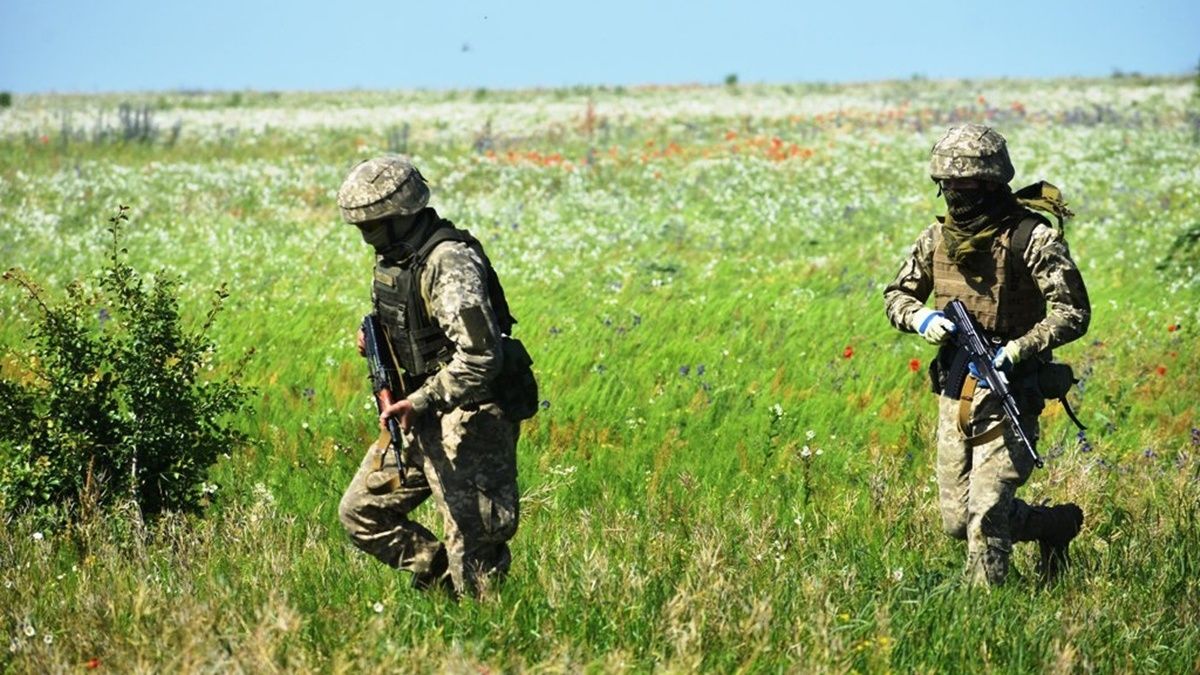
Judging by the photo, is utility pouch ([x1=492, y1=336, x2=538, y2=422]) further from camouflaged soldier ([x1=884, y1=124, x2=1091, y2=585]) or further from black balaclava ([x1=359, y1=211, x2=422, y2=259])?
camouflaged soldier ([x1=884, y1=124, x2=1091, y2=585])

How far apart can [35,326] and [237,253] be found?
30.7ft

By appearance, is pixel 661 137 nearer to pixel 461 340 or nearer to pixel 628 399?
pixel 628 399

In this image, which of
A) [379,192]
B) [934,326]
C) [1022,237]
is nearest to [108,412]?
[379,192]

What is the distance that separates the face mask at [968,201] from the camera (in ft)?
20.7

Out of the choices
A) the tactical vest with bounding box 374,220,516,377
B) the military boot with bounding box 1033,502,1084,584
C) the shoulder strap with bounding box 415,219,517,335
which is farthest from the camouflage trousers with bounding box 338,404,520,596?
the military boot with bounding box 1033,502,1084,584

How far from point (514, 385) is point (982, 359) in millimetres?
1988

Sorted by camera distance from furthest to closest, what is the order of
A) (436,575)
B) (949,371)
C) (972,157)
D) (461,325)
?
(949,371), (972,157), (436,575), (461,325)

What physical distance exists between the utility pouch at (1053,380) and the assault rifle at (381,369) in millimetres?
2728

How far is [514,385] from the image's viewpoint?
5809mm

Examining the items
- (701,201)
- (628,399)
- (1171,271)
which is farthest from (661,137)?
(628,399)

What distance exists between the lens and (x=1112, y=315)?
41.6 ft

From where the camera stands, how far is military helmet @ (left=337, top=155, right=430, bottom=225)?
18.6 ft

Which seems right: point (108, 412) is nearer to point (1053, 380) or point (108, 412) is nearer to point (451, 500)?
point (451, 500)

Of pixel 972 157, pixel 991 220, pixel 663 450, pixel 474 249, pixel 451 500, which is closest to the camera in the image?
pixel 474 249
